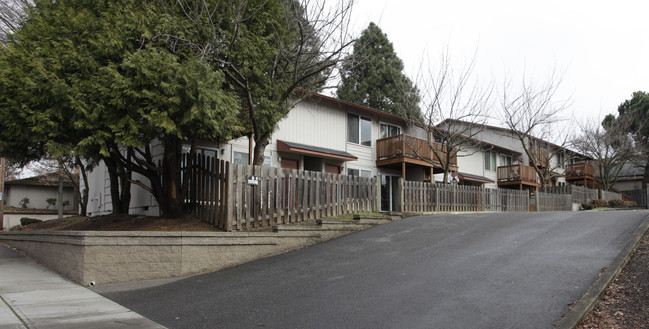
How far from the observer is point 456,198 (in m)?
18.7

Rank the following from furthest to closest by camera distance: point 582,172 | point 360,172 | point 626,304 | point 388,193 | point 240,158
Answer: point 582,172
point 388,193
point 360,172
point 240,158
point 626,304

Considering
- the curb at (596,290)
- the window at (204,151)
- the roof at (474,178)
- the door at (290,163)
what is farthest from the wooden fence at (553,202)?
the curb at (596,290)

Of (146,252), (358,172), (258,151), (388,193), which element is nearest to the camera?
(146,252)

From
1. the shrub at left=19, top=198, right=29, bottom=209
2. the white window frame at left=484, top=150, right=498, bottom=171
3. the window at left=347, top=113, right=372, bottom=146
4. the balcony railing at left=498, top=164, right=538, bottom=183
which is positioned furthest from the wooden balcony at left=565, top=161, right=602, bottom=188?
the shrub at left=19, top=198, right=29, bottom=209

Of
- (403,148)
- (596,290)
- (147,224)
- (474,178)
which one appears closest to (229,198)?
(147,224)

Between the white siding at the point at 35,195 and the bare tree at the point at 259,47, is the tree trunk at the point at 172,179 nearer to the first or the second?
the bare tree at the point at 259,47

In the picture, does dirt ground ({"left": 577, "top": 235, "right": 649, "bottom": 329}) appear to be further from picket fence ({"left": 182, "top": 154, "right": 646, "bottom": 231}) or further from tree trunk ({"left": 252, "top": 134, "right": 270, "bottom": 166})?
tree trunk ({"left": 252, "top": 134, "right": 270, "bottom": 166})

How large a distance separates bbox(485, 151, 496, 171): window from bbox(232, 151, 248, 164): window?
20.3m

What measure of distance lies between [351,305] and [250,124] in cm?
797

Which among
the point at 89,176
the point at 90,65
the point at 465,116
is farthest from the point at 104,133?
the point at 465,116

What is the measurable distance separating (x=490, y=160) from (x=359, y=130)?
47.6 ft

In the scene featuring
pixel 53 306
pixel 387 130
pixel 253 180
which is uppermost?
pixel 387 130

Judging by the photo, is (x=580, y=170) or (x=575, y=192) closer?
(x=575, y=192)

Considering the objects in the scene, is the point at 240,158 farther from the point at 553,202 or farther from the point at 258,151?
the point at 553,202
